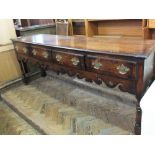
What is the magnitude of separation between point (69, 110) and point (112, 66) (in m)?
0.89

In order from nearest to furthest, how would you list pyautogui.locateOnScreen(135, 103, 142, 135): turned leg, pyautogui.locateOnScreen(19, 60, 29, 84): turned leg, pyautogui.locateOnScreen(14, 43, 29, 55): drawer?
pyautogui.locateOnScreen(135, 103, 142, 135): turned leg → pyautogui.locateOnScreen(14, 43, 29, 55): drawer → pyautogui.locateOnScreen(19, 60, 29, 84): turned leg

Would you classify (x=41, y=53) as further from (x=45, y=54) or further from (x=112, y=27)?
(x=112, y=27)

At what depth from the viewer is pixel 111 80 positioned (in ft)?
4.63

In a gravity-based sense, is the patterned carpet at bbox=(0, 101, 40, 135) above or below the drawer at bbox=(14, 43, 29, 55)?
below

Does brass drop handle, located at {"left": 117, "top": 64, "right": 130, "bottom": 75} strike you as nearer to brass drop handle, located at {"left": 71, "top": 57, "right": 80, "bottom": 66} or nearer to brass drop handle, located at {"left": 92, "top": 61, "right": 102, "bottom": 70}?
brass drop handle, located at {"left": 92, "top": 61, "right": 102, "bottom": 70}

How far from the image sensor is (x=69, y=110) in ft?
6.61

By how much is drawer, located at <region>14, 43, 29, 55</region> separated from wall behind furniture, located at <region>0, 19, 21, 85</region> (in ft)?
0.53

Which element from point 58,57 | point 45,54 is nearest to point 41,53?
point 45,54

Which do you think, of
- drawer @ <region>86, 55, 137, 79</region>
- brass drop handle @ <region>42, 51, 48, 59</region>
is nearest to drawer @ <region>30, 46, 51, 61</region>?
brass drop handle @ <region>42, 51, 48, 59</region>

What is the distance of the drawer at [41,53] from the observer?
187 centimetres

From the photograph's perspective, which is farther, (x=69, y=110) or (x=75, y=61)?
(x=69, y=110)

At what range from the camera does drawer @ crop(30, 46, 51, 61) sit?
187 cm
